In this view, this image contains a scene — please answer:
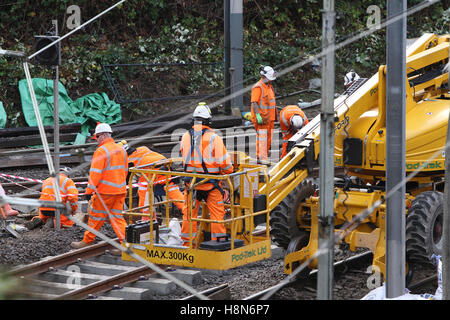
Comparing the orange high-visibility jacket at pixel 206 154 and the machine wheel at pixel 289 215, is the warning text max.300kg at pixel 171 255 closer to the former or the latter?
the orange high-visibility jacket at pixel 206 154

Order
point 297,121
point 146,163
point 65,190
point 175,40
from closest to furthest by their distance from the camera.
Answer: point 146,163 < point 65,190 < point 297,121 < point 175,40

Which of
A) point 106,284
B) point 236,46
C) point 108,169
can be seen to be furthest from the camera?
point 236,46

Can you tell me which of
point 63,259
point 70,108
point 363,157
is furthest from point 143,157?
point 70,108

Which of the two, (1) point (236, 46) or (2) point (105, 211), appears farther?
(1) point (236, 46)

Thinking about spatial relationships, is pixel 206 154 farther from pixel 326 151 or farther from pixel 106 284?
pixel 326 151

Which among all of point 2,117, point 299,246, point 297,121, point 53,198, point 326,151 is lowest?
point 299,246

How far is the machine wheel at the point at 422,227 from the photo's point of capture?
955 centimetres

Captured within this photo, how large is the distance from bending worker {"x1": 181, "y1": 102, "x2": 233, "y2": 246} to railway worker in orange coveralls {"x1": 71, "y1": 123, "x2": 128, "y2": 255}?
1858 mm

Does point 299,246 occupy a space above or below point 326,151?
below

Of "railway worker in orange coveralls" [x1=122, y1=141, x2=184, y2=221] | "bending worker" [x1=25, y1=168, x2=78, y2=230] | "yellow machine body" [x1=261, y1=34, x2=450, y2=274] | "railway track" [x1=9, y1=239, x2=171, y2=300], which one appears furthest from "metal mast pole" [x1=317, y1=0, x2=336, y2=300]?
"bending worker" [x1=25, y1=168, x2=78, y2=230]

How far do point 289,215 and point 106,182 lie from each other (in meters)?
2.82

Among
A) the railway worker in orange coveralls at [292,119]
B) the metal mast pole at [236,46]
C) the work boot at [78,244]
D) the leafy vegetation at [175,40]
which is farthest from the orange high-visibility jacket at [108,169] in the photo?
the metal mast pole at [236,46]

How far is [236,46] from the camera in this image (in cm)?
2206
